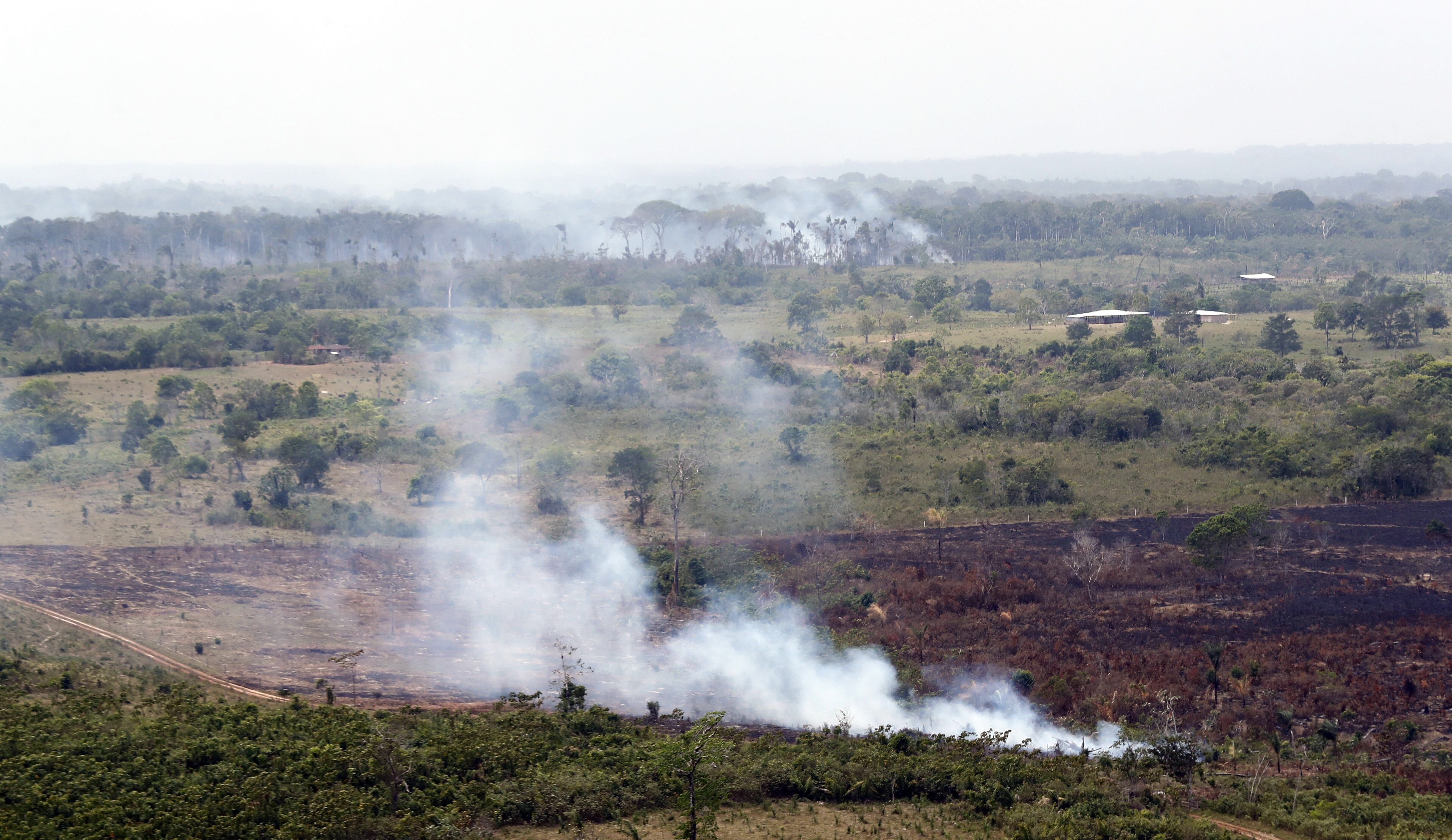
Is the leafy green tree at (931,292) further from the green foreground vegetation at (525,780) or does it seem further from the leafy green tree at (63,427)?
the green foreground vegetation at (525,780)

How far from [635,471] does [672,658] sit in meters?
15.6

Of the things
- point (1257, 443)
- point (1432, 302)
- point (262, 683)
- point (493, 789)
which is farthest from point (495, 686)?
point (1432, 302)

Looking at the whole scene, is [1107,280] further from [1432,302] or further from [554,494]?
[554,494]

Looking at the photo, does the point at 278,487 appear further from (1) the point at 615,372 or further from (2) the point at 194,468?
(1) the point at 615,372

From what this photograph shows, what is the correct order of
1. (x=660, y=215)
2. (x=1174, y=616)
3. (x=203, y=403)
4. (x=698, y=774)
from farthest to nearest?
(x=660, y=215)
(x=203, y=403)
(x=1174, y=616)
(x=698, y=774)

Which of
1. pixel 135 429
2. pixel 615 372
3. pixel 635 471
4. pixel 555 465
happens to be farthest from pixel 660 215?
pixel 635 471

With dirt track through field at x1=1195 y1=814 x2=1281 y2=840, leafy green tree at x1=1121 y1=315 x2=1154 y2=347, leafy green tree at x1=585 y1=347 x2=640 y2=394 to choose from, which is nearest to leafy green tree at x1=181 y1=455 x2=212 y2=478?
leafy green tree at x1=585 y1=347 x2=640 y2=394

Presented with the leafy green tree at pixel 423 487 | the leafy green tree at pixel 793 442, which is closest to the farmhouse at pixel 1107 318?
the leafy green tree at pixel 793 442

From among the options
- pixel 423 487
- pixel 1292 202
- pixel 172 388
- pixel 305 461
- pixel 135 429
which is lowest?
pixel 423 487

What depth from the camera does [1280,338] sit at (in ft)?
204

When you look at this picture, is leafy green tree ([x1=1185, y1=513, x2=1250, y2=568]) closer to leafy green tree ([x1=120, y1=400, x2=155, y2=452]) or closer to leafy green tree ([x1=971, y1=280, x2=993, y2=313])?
leafy green tree ([x1=120, y1=400, x2=155, y2=452])

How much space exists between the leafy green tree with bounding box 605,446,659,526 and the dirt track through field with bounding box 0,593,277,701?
17843 mm

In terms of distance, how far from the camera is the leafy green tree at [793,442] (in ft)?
156

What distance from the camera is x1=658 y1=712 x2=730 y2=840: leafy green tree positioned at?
59.7 feet
